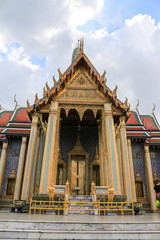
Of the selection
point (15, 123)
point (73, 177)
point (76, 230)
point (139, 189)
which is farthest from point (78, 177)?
point (76, 230)

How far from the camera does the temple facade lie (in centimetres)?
923

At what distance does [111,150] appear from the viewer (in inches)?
348

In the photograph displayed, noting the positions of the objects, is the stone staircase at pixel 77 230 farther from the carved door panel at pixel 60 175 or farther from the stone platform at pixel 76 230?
the carved door panel at pixel 60 175

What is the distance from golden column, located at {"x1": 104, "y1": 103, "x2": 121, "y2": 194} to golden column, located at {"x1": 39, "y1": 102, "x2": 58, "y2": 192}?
261 centimetres

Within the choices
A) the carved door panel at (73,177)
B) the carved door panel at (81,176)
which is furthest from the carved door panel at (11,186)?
the carved door panel at (81,176)

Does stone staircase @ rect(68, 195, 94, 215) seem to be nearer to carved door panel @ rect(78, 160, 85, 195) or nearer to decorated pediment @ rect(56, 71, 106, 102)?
carved door panel @ rect(78, 160, 85, 195)

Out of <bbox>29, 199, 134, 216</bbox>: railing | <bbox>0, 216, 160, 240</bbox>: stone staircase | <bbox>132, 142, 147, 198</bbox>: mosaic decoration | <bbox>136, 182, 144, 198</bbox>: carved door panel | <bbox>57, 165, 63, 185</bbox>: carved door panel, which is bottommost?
<bbox>0, 216, 160, 240</bbox>: stone staircase

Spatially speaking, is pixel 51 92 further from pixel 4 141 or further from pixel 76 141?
pixel 4 141

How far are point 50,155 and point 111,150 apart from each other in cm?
289

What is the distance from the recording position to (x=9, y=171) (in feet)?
41.4

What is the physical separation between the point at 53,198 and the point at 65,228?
177 inches

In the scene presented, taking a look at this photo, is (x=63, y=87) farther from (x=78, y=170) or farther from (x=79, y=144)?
(x=78, y=170)

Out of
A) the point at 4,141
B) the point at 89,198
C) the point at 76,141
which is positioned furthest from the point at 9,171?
the point at 89,198

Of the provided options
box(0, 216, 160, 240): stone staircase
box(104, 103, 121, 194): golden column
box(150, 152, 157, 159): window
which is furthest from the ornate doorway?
box(0, 216, 160, 240): stone staircase
